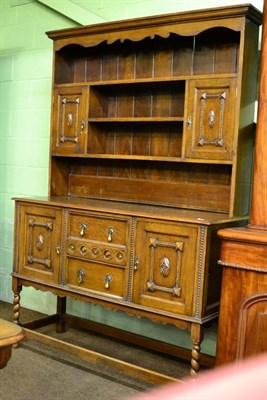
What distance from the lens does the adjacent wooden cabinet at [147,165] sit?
2643mm

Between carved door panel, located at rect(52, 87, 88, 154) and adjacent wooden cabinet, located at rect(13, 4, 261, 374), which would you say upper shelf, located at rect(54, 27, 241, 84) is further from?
carved door panel, located at rect(52, 87, 88, 154)

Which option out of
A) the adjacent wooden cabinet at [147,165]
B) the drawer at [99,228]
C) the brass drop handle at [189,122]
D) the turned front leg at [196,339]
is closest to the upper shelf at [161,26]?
the adjacent wooden cabinet at [147,165]

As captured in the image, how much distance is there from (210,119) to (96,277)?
1.15 metres

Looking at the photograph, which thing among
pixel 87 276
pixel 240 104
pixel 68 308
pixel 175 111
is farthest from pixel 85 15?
pixel 68 308

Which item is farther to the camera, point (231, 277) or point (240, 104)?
point (240, 104)

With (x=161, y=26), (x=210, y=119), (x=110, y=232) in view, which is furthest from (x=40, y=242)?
(x=161, y=26)

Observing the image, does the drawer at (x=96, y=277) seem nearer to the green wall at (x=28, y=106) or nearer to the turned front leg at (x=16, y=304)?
the turned front leg at (x=16, y=304)

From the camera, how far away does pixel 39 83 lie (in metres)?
4.06

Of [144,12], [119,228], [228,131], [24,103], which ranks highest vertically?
[144,12]

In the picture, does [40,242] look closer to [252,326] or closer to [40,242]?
[40,242]

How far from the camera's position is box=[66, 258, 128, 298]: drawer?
2.82m

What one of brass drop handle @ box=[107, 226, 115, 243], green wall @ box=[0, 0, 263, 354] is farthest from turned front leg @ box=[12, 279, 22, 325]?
brass drop handle @ box=[107, 226, 115, 243]

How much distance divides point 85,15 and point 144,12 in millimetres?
533

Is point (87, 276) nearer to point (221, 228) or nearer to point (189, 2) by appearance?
point (221, 228)
